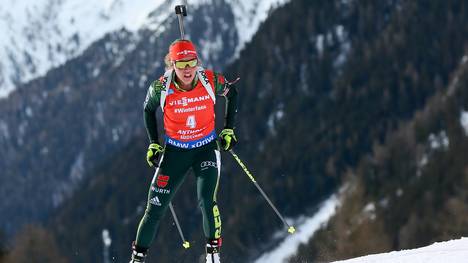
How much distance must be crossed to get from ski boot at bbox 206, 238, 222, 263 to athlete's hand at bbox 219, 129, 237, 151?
43.6 inches

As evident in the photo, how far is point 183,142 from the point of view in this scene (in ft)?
29.7

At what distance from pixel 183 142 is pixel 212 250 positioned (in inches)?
48.2

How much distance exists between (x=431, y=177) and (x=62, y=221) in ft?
255

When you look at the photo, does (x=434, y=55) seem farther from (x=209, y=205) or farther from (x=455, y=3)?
(x=209, y=205)

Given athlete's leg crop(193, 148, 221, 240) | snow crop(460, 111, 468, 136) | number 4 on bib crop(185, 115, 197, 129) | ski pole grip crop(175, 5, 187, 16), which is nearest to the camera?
athlete's leg crop(193, 148, 221, 240)

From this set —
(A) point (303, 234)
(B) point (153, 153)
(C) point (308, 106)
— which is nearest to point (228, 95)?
(B) point (153, 153)

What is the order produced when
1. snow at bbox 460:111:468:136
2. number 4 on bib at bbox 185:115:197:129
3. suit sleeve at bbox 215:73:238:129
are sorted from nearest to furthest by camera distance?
number 4 on bib at bbox 185:115:197:129
suit sleeve at bbox 215:73:238:129
snow at bbox 460:111:468:136

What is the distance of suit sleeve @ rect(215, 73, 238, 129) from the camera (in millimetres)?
9234

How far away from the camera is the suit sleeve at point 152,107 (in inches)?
350

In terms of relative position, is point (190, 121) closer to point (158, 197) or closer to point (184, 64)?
point (184, 64)

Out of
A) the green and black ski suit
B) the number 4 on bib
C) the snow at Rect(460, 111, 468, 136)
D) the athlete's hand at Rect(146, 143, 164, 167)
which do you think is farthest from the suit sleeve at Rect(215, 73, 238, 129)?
the snow at Rect(460, 111, 468, 136)

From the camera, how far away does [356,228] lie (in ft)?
267

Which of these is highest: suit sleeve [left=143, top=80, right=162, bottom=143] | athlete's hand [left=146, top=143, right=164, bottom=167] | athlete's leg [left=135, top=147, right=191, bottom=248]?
suit sleeve [left=143, top=80, right=162, bottom=143]

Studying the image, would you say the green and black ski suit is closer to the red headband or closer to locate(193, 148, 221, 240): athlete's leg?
locate(193, 148, 221, 240): athlete's leg
